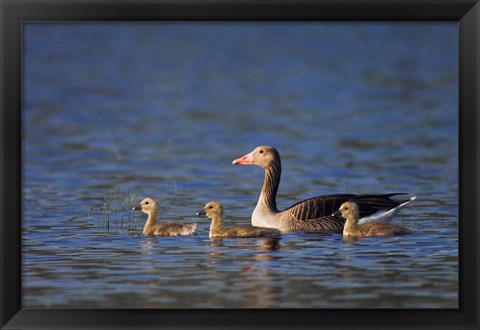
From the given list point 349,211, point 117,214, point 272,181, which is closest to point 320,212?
point 349,211

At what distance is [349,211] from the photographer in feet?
57.6

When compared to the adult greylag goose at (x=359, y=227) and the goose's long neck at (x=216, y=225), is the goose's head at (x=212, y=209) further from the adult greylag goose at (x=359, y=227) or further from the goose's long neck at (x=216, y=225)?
the adult greylag goose at (x=359, y=227)

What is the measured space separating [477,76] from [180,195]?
593 cm

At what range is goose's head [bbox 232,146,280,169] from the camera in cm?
1869

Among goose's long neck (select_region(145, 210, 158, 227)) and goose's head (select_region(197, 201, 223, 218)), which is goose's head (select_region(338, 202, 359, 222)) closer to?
goose's head (select_region(197, 201, 223, 218))

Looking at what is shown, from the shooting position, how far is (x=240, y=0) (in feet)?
47.3

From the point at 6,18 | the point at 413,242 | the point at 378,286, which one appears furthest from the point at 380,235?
the point at 6,18

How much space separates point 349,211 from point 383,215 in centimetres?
49

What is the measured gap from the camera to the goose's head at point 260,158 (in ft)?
61.3

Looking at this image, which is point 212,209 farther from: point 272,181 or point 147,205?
point 272,181

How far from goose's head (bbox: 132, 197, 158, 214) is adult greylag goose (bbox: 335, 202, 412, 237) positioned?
2170mm

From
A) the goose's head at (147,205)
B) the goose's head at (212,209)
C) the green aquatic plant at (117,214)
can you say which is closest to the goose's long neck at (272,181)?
the goose's head at (212,209)

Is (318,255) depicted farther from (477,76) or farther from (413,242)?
(477,76)

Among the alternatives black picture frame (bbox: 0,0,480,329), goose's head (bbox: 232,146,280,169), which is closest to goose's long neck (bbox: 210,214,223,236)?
goose's head (bbox: 232,146,280,169)
